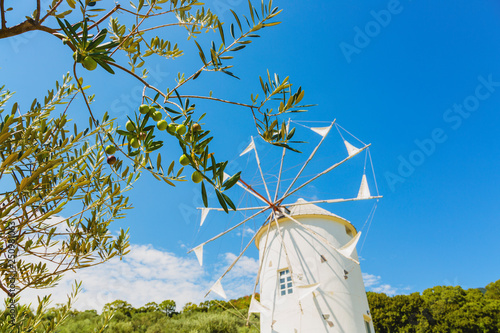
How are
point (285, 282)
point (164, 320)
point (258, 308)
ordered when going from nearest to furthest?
point (258, 308) < point (285, 282) < point (164, 320)

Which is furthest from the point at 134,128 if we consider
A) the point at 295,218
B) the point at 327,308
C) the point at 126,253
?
the point at 295,218

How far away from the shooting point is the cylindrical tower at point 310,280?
8.62 m

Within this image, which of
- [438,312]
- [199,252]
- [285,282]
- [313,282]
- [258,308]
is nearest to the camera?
[313,282]

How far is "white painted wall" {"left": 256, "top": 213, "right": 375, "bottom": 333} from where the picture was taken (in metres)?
8.63

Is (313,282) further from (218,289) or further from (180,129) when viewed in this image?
(180,129)

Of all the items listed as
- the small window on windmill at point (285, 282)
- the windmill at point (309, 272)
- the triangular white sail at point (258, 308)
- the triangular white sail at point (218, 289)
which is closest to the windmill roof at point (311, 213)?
the windmill at point (309, 272)

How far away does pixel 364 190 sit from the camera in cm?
1020

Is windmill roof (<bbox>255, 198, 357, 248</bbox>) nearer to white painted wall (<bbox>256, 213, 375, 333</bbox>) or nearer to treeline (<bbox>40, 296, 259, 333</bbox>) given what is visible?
white painted wall (<bbox>256, 213, 375, 333</bbox>)

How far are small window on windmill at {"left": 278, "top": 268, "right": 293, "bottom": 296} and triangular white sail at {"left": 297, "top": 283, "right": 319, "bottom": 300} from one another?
971mm

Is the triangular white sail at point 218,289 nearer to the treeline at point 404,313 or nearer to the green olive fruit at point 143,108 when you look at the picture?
the treeline at point 404,313

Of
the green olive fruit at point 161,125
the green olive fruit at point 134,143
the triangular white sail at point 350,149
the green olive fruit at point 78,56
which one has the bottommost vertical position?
the green olive fruit at point 134,143

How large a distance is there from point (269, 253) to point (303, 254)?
135cm

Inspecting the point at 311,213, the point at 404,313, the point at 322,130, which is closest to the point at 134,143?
the point at 311,213

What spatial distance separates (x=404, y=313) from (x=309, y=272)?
14039 millimetres
